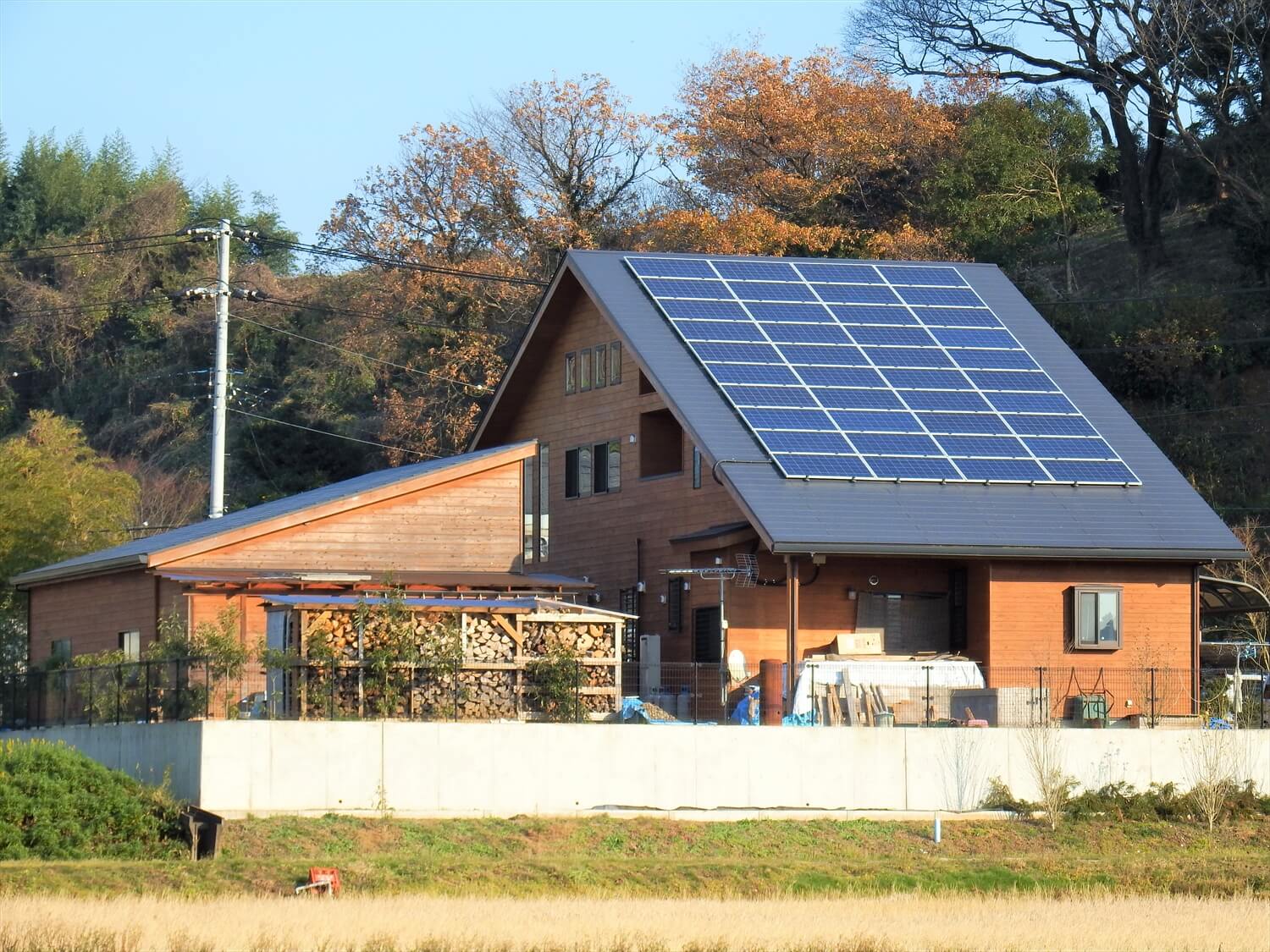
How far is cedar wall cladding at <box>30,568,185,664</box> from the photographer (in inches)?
1420

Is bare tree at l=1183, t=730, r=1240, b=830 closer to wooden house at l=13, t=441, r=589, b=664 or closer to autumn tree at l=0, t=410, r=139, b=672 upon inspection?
wooden house at l=13, t=441, r=589, b=664

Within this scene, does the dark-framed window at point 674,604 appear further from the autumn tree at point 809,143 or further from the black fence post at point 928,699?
the autumn tree at point 809,143

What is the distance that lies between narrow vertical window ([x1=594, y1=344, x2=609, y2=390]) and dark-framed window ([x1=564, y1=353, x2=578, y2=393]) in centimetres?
94

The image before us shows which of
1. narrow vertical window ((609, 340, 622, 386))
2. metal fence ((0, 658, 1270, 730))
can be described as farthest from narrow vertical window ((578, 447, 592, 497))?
metal fence ((0, 658, 1270, 730))

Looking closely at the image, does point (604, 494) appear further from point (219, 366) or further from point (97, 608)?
point (219, 366)

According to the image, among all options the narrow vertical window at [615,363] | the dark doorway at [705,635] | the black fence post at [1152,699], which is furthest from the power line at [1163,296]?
the black fence post at [1152,699]

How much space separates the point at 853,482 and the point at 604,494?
7549 millimetres

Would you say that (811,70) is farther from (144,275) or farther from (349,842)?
(349,842)

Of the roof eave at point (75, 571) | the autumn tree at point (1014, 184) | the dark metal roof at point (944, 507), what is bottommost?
the roof eave at point (75, 571)

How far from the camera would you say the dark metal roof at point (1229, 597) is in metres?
37.6

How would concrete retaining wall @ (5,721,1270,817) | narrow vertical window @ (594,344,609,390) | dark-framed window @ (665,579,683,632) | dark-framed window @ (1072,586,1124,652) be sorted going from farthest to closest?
narrow vertical window @ (594,344,609,390)
dark-framed window @ (665,579,683,632)
dark-framed window @ (1072,586,1124,652)
concrete retaining wall @ (5,721,1270,817)

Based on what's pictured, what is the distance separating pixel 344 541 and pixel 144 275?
48012mm

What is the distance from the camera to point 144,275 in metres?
81.4

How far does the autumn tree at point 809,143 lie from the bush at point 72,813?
3808 centimetres
